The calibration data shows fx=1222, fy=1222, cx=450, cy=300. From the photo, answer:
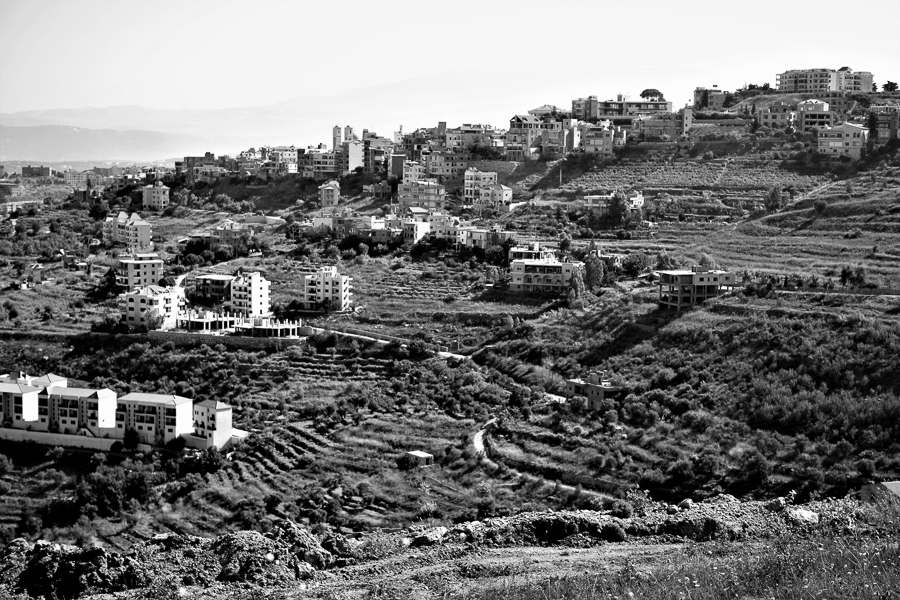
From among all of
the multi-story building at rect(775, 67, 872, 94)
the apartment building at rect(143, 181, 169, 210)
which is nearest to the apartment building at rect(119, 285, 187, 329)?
the apartment building at rect(143, 181, 169, 210)

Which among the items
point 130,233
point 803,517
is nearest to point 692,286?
point 803,517

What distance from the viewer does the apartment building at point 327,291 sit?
3047 cm

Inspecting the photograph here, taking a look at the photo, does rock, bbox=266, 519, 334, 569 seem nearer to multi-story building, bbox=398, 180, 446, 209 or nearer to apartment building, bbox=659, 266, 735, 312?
apartment building, bbox=659, 266, 735, 312

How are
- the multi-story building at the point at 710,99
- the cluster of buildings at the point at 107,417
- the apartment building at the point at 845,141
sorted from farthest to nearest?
the multi-story building at the point at 710,99 → the apartment building at the point at 845,141 → the cluster of buildings at the point at 107,417

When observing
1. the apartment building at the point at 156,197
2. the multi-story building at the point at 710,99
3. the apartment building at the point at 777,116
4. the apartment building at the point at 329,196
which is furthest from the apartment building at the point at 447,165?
the apartment building at the point at 156,197

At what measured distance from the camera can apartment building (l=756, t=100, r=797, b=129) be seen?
146 feet

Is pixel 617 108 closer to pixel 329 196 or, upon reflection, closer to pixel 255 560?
pixel 329 196

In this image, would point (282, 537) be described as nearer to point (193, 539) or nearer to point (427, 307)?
point (193, 539)

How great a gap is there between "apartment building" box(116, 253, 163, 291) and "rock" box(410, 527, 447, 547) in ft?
74.6

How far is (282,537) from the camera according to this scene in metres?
12.2

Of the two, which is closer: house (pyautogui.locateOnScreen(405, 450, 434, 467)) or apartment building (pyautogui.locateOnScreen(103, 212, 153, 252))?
house (pyautogui.locateOnScreen(405, 450, 434, 467))

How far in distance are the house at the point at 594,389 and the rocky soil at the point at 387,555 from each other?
923cm

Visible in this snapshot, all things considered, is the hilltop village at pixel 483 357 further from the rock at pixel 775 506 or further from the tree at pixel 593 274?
the rock at pixel 775 506

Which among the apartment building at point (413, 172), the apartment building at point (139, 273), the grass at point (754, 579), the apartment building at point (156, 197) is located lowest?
the grass at point (754, 579)
